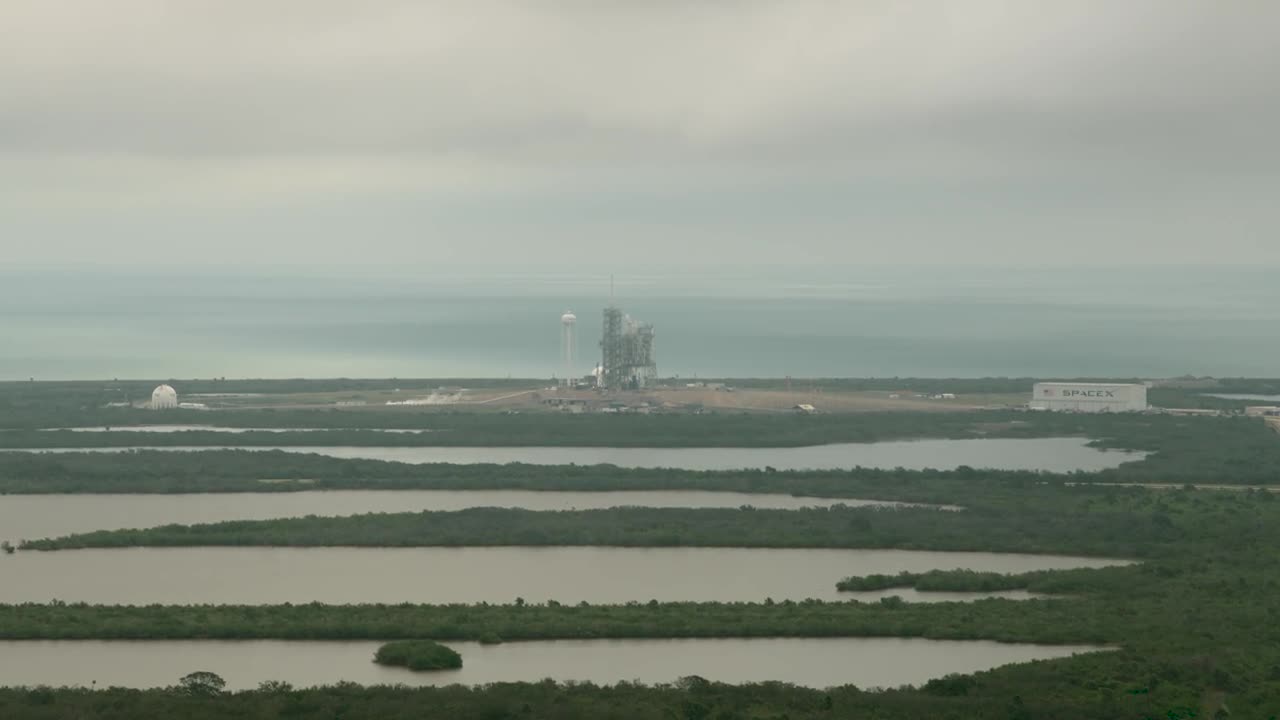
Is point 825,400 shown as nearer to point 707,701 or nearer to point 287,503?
point 287,503

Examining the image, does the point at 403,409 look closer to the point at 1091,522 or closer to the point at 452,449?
the point at 452,449

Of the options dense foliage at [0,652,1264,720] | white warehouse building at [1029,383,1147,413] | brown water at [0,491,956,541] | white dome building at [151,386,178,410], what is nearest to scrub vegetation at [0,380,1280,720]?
dense foliage at [0,652,1264,720]

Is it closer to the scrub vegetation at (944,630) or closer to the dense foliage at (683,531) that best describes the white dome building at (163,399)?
the dense foliage at (683,531)

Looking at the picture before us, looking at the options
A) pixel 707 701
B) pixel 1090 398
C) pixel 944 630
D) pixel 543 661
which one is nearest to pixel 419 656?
pixel 543 661

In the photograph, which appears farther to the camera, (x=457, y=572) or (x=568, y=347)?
(x=568, y=347)

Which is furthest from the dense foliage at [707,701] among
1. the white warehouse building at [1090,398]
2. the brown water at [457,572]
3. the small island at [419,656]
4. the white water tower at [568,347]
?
the white water tower at [568,347]

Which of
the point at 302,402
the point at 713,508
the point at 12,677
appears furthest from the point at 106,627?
the point at 302,402
